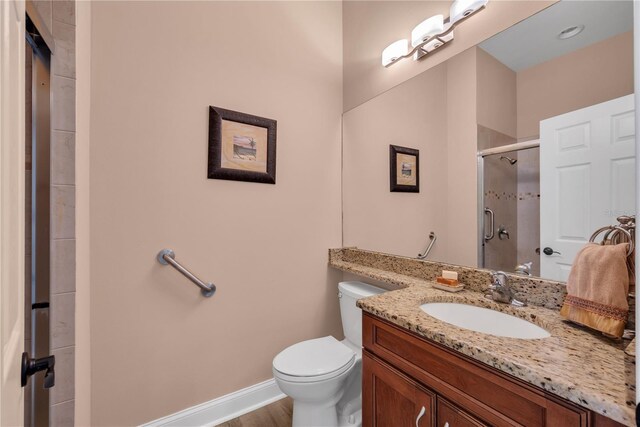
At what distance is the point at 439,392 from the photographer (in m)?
0.82

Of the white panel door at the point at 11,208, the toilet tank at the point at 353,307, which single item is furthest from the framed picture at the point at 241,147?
the white panel door at the point at 11,208

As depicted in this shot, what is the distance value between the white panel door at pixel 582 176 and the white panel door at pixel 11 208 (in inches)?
59.5

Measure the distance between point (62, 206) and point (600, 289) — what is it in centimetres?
180

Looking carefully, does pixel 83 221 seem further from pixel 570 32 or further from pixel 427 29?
pixel 570 32

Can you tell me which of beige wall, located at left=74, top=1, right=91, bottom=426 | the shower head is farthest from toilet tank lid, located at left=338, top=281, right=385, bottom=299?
beige wall, located at left=74, top=1, right=91, bottom=426

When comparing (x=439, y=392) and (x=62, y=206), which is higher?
(x=62, y=206)

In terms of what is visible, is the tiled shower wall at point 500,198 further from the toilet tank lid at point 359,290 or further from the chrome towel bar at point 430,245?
the toilet tank lid at point 359,290

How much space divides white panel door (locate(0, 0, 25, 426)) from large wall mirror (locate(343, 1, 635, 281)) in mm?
1509

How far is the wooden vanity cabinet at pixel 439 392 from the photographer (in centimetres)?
62

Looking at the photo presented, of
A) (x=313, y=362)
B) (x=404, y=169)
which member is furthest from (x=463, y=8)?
(x=313, y=362)

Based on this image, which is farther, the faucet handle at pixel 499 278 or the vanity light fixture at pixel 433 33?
the vanity light fixture at pixel 433 33

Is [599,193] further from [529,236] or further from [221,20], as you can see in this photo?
[221,20]

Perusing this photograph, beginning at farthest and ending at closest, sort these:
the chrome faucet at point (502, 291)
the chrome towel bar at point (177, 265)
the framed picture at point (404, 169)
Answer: the framed picture at point (404, 169), the chrome towel bar at point (177, 265), the chrome faucet at point (502, 291)

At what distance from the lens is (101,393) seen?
4.22 ft
